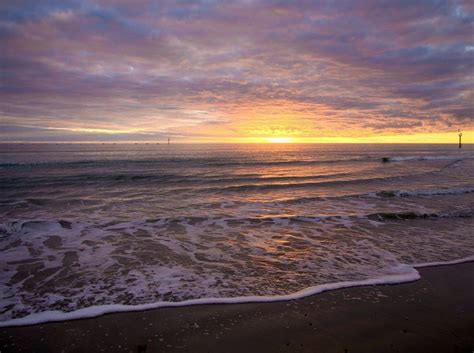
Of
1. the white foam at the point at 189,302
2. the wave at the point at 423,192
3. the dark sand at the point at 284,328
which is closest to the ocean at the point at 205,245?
the white foam at the point at 189,302

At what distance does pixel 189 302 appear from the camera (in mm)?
6055

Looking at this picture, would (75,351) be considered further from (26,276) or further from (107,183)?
(107,183)

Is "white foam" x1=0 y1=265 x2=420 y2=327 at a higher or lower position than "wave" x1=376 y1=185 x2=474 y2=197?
lower

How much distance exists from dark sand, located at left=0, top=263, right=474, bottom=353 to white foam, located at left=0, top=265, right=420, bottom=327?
16cm

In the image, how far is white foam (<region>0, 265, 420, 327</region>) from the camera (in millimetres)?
5387

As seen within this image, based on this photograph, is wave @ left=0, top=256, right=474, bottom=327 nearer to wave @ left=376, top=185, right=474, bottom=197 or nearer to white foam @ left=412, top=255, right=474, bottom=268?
white foam @ left=412, top=255, right=474, bottom=268

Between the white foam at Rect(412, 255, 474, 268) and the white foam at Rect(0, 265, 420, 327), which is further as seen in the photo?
the white foam at Rect(412, 255, 474, 268)

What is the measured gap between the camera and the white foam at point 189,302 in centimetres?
539

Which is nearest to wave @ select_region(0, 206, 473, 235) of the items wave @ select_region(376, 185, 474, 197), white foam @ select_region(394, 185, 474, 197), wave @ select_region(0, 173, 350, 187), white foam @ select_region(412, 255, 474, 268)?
white foam @ select_region(412, 255, 474, 268)

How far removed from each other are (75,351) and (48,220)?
409 inches

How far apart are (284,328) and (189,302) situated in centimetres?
195

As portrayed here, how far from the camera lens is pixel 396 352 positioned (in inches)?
177

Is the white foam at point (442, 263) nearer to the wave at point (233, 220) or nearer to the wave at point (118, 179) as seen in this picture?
the wave at point (233, 220)

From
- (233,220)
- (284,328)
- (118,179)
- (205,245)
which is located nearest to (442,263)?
(284,328)
